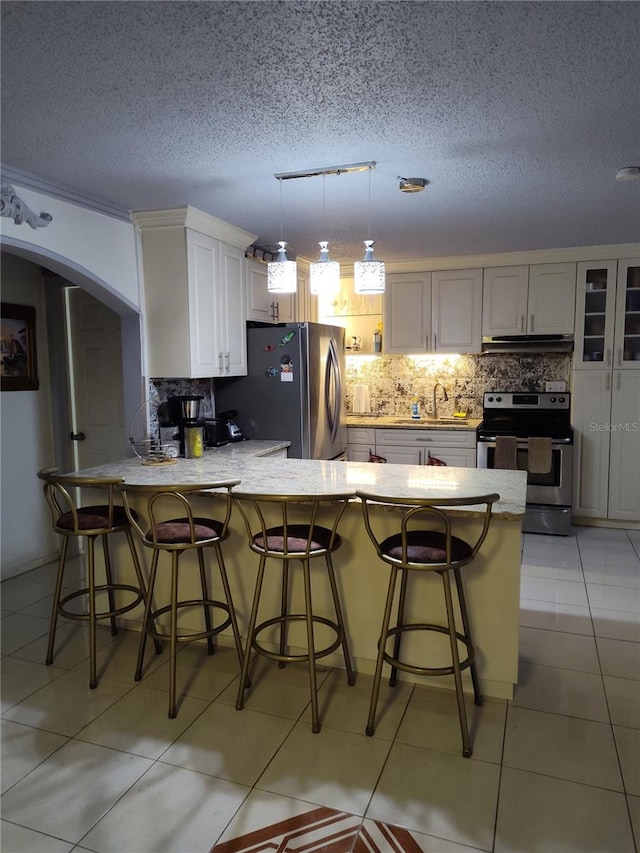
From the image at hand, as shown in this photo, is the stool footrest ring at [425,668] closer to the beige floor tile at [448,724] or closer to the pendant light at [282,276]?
the beige floor tile at [448,724]

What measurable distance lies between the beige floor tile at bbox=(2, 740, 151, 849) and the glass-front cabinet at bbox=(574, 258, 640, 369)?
174 inches

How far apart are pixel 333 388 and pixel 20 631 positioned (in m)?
2.81

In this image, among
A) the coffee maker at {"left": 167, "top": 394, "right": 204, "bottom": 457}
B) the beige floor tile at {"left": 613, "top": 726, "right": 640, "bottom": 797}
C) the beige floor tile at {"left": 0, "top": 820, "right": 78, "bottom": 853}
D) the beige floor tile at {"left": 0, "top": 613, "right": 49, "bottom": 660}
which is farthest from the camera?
the coffee maker at {"left": 167, "top": 394, "right": 204, "bottom": 457}

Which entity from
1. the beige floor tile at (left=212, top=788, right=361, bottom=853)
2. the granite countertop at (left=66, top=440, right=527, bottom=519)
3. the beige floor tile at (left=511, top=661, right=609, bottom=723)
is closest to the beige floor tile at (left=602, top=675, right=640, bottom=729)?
the beige floor tile at (left=511, top=661, right=609, bottom=723)

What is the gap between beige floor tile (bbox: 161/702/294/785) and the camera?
6.91 feet

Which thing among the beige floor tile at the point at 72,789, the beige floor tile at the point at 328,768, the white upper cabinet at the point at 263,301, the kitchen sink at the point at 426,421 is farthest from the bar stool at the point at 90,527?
the kitchen sink at the point at 426,421

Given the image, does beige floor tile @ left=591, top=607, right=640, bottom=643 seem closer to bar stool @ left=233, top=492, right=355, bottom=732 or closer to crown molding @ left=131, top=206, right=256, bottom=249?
bar stool @ left=233, top=492, right=355, bottom=732

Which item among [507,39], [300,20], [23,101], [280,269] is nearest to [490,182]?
[280,269]

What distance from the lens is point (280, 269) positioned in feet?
9.19

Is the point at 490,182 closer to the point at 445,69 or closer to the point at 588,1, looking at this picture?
the point at 445,69

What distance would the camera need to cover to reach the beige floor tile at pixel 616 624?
10.2 feet

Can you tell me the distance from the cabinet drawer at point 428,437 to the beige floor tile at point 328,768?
3.18 metres

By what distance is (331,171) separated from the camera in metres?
2.76

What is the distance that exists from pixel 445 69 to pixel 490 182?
1.25m
